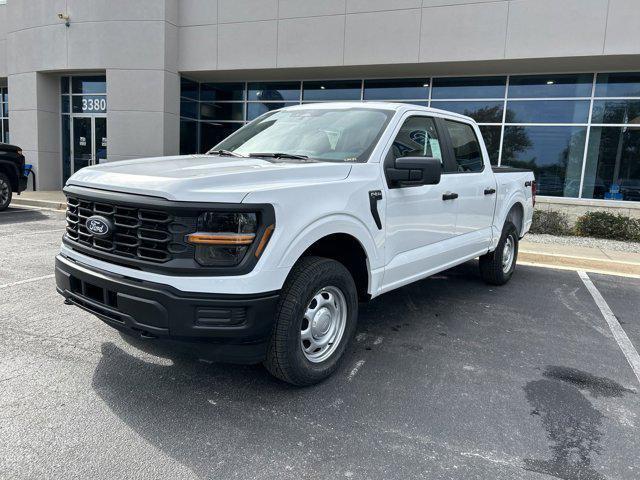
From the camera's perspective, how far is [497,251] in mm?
6383

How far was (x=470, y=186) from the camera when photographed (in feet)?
17.4

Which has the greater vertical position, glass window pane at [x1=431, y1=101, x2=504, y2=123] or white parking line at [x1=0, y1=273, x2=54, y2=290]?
glass window pane at [x1=431, y1=101, x2=504, y2=123]

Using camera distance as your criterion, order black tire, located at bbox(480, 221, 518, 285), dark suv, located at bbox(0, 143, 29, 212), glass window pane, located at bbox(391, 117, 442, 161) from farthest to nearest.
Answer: dark suv, located at bbox(0, 143, 29, 212) → black tire, located at bbox(480, 221, 518, 285) → glass window pane, located at bbox(391, 117, 442, 161)

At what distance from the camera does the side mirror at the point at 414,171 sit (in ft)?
12.3

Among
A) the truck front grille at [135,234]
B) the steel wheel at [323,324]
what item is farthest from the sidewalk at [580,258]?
the truck front grille at [135,234]

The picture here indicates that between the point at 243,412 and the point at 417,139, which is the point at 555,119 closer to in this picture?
the point at 417,139

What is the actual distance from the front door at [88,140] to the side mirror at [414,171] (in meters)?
15.7

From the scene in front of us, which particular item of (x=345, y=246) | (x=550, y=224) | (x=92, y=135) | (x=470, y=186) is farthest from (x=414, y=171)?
(x=92, y=135)

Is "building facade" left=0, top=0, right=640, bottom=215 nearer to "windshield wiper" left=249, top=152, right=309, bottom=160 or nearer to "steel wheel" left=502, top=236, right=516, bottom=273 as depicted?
"steel wheel" left=502, top=236, right=516, bottom=273

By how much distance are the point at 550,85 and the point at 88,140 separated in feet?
48.6

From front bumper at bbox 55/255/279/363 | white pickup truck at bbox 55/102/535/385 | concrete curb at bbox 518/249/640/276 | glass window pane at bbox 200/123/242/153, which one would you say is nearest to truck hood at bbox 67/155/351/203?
white pickup truck at bbox 55/102/535/385

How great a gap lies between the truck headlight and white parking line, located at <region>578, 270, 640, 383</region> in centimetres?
328

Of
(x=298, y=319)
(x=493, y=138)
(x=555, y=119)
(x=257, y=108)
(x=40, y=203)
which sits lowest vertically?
(x=40, y=203)

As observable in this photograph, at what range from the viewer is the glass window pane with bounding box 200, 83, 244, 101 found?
17234 millimetres
